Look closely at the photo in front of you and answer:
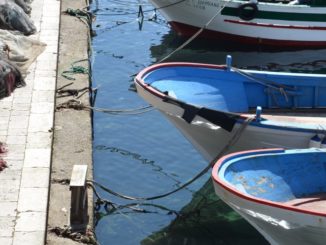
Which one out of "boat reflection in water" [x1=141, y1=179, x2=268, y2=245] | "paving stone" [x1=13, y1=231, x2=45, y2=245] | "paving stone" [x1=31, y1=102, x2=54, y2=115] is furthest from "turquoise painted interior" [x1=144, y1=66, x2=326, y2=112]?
"paving stone" [x1=13, y1=231, x2=45, y2=245]

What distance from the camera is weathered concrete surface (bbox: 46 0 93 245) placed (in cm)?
911

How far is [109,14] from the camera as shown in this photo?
67.2ft

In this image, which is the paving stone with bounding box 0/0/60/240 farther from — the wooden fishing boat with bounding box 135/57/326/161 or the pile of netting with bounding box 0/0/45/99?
the wooden fishing boat with bounding box 135/57/326/161

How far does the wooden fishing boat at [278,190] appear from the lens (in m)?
8.08

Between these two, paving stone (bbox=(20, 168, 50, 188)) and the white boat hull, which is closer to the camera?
the white boat hull

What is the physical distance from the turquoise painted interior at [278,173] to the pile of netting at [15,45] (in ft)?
16.3

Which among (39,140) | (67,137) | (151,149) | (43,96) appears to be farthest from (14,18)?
(39,140)

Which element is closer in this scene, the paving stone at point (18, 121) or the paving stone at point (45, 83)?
the paving stone at point (18, 121)

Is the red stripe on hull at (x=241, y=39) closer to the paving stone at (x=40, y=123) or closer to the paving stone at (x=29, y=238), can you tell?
the paving stone at (x=40, y=123)

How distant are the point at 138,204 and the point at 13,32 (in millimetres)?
5521

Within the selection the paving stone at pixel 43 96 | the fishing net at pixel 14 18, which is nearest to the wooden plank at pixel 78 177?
the paving stone at pixel 43 96

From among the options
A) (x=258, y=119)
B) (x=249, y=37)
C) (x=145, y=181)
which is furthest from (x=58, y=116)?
(x=249, y=37)

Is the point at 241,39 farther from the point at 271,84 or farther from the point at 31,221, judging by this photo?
the point at 31,221

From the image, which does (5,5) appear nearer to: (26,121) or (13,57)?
(13,57)
